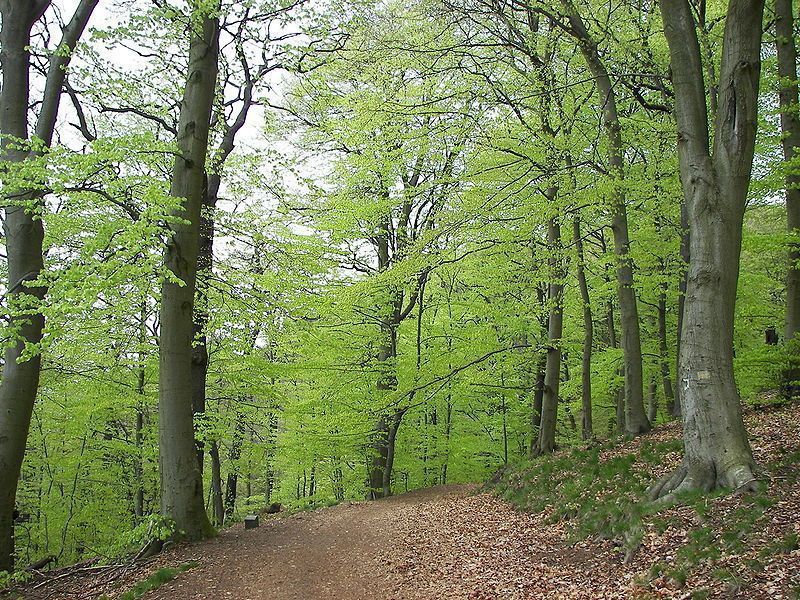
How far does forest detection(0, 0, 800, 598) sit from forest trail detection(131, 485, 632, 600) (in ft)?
3.75

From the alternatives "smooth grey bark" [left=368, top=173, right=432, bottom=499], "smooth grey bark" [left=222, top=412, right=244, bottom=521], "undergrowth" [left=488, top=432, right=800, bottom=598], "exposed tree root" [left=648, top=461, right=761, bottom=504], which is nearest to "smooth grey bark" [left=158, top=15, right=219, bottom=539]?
"undergrowth" [left=488, top=432, right=800, bottom=598]

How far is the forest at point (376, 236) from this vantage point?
6.92 metres

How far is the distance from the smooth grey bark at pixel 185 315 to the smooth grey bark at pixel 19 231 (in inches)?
78.4

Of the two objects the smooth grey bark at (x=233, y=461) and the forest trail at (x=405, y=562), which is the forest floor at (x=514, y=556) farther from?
the smooth grey bark at (x=233, y=461)

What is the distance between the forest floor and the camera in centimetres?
467

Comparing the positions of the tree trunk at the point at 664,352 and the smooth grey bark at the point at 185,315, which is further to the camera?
the tree trunk at the point at 664,352

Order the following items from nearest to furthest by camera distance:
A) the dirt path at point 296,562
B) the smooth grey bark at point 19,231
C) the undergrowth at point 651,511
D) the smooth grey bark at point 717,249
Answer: the undergrowth at point 651,511
the smooth grey bark at point 717,249
the dirt path at point 296,562
the smooth grey bark at point 19,231

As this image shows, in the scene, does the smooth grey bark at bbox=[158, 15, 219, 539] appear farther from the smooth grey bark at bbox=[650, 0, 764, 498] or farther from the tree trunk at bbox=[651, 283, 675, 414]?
the tree trunk at bbox=[651, 283, 675, 414]

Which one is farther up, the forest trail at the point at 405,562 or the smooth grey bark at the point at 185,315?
the smooth grey bark at the point at 185,315

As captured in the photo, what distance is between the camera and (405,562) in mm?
7535

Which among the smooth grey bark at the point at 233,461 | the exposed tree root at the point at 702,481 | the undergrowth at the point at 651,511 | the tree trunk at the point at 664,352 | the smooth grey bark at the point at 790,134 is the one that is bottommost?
the smooth grey bark at the point at 233,461

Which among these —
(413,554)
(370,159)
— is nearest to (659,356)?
(370,159)

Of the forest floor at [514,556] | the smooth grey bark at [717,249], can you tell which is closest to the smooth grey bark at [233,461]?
the forest floor at [514,556]

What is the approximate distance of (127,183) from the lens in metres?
7.39
